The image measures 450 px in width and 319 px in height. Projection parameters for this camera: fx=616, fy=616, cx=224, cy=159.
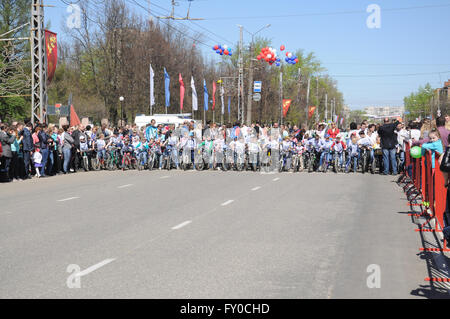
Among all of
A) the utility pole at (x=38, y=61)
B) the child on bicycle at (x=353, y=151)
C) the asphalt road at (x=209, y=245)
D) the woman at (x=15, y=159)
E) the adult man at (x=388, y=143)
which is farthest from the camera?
the child on bicycle at (x=353, y=151)

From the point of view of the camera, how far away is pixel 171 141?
25.6m

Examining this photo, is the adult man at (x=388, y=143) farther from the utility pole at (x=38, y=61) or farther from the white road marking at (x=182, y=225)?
the white road marking at (x=182, y=225)

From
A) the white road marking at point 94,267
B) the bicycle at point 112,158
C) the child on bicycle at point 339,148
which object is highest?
the child on bicycle at point 339,148

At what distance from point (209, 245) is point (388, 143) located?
15890mm

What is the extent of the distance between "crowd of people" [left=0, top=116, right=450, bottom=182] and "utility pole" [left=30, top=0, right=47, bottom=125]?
126cm

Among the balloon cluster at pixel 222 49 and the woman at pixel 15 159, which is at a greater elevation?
the balloon cluster at pixel 222 49

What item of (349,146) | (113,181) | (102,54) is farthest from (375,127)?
(102,54)

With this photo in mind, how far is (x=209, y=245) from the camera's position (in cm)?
853

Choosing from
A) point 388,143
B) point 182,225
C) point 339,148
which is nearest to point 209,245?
point 182,225

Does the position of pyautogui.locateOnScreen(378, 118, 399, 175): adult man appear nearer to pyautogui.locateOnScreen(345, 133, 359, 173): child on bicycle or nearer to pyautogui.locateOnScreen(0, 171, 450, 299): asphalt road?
pyautogui.locateOnScreen(345, 133, 359, 173): child on bicycle

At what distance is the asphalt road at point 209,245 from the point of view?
6.20 metres

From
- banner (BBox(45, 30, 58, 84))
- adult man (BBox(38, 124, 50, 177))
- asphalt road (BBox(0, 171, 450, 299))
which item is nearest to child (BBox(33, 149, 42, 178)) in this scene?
adult man (BBox(38, 124, 50, 177))

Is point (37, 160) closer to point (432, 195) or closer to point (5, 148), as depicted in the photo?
point (5, 148)

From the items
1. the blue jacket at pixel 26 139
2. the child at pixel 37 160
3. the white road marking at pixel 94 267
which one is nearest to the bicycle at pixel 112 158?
the child at pixel 37 160
